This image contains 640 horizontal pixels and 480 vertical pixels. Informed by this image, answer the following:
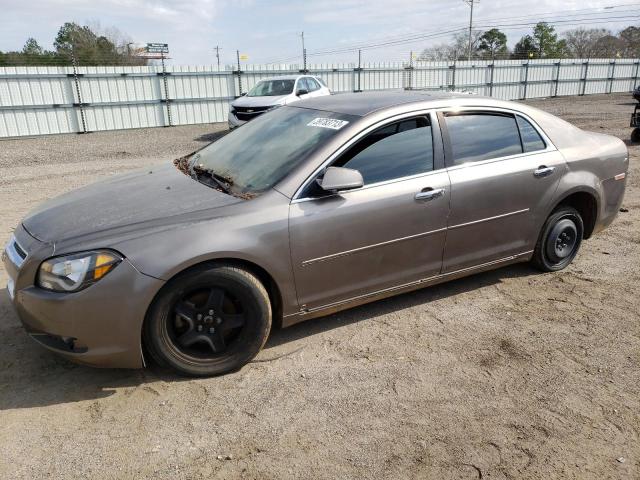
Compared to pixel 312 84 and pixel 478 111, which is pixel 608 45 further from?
pixel 478 111

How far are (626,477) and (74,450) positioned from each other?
8.89 feet

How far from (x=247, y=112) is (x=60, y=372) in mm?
12357

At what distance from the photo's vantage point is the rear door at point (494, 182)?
392cm

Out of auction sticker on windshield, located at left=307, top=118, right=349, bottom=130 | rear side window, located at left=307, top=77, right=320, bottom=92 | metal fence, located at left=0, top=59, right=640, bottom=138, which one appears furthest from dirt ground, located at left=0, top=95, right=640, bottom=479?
rear side window, located at left=307, top=77, right=320, bottom=92

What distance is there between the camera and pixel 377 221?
11.6ft

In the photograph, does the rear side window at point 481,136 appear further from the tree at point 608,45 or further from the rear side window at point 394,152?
the tree at point 608,45

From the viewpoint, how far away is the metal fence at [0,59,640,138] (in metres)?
16.6

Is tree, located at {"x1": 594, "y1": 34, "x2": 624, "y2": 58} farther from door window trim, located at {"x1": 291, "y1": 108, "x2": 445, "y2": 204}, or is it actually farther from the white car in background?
door window trim, located at {"x1": 291, "y1": 108, "x2": 445, "y2": 204}

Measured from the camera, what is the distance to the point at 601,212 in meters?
4.82

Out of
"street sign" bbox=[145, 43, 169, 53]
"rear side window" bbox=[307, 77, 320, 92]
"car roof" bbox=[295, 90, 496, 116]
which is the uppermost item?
"street sign" bbox=[145, 43, 169, 53]

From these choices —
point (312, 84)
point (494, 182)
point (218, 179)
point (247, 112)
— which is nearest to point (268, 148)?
point (218, 179)

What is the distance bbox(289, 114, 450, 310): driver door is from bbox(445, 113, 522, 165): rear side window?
0.19 meters

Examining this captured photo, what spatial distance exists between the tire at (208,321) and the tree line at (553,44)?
64.5 m

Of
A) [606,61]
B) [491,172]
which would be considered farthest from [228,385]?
[606,61]
